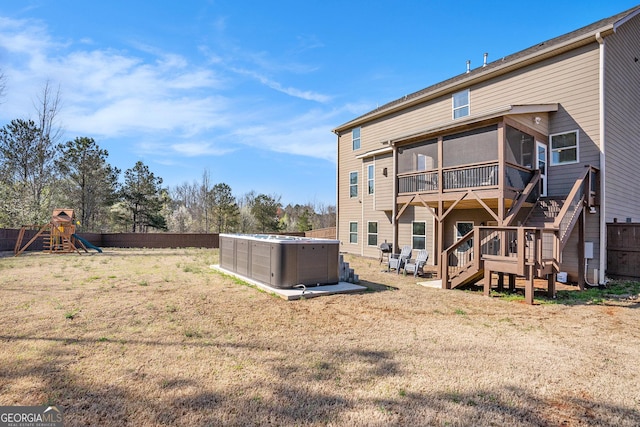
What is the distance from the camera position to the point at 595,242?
365 inches

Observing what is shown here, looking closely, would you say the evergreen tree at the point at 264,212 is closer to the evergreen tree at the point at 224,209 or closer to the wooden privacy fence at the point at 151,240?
the evergreen tree at the point at 224,209

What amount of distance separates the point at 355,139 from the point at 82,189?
21.0 meters

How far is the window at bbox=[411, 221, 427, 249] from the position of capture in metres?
13.6

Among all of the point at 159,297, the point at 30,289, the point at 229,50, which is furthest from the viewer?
the point at 229,50

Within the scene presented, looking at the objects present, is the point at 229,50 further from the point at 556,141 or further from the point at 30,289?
the point at 556,141

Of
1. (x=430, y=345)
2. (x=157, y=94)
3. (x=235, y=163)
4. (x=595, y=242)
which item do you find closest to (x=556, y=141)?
(x=595, y=242)

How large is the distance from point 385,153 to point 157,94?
9.73m

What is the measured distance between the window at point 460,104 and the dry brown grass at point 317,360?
834 cm

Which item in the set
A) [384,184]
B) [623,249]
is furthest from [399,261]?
[623,249]

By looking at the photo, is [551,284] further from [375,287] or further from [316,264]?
[316,264]

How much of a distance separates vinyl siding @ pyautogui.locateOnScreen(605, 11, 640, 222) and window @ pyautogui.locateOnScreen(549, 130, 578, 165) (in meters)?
0.72

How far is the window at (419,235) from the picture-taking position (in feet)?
44.8

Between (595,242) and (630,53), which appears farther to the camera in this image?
(630,53)

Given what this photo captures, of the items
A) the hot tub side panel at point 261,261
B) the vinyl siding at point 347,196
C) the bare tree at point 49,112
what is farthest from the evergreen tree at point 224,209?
the hot tub side panel at point 261,261
